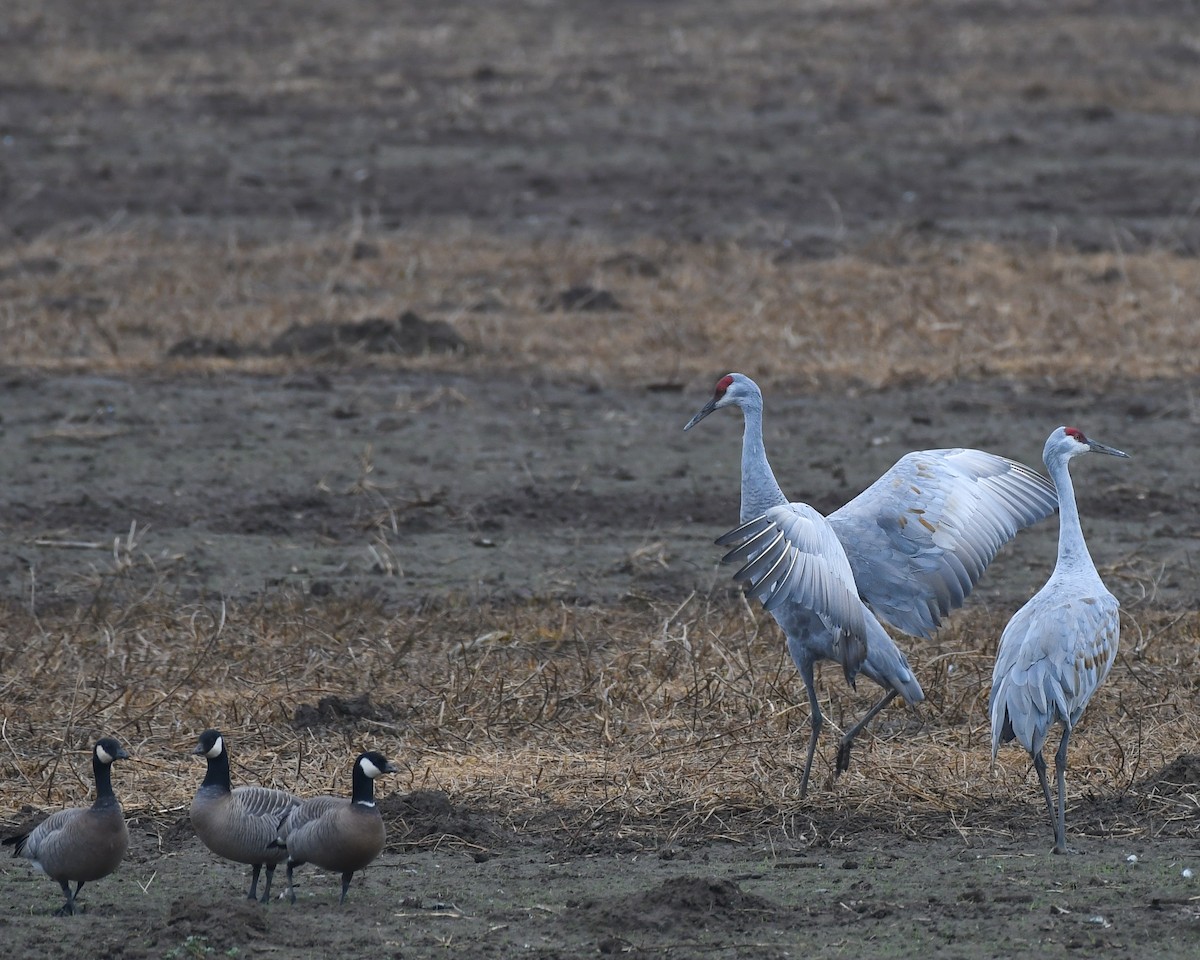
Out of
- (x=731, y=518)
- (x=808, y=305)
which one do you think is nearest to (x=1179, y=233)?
(x=808, y=305)

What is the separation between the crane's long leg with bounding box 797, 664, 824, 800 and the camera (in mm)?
6246

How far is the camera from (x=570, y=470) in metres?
10.3

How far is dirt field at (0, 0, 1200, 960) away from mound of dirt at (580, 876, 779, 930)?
2cm

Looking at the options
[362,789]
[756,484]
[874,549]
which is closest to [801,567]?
[756,484]

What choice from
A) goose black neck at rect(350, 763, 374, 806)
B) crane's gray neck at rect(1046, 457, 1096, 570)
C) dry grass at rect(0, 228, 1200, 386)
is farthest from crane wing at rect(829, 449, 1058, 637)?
dry grass at rect(0, 228, 1200, 386)

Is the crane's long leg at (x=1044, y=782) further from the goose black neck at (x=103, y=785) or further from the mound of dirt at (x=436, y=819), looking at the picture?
the goose black neck at (x=103, y=785)

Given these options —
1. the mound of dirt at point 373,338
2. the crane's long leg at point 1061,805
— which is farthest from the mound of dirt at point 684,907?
the mound of dirt at point 373,338

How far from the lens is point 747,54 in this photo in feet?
79.2

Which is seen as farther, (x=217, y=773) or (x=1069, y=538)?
(x=1069, y=538)

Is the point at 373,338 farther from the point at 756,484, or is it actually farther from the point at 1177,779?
the point at 1177,779

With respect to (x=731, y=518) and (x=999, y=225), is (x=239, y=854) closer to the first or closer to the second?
(x=731, y=518)

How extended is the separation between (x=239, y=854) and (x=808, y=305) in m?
8.54

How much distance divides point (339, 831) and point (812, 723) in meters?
1.98

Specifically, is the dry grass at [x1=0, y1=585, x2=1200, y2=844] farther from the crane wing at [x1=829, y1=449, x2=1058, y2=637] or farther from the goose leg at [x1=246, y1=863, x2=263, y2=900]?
the goose leg at [x1=246, y1=863, x2=263, y2=900]
